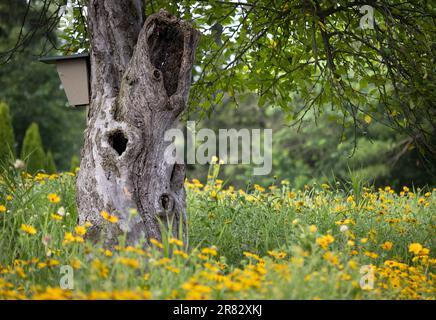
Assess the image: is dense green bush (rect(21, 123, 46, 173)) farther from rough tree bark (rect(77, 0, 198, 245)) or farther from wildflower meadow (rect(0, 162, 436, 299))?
rough tree bark (rect(77, 0, 198, 245))

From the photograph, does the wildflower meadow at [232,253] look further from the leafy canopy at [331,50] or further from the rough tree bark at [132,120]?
the leafy canopy at [331,50]

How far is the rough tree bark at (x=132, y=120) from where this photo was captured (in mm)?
4461

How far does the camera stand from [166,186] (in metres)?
4.56

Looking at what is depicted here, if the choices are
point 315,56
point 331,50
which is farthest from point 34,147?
point 315,56

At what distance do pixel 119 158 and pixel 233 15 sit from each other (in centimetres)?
227

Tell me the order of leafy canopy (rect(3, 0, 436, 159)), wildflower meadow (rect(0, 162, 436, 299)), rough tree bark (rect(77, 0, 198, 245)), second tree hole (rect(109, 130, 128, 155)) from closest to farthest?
1. wildflower meadow (rect(0, 162, 436, 299))
2. rough tree bark (rect(77, 0, 198, 245))
3. second tree hole (rect(109, 130, 128, 155))
4. leafy canopy (rect(3, 0, 436, 159))

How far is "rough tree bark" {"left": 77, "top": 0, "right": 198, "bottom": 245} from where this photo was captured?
4461 mm

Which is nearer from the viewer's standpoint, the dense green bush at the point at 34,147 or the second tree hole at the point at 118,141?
the second tree hole at the point at 118,141

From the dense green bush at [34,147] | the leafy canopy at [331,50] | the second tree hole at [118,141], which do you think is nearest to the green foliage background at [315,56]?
the leafy canopy at [331,50]

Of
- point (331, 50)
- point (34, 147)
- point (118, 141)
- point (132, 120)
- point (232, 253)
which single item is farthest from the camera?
point (34, 147)

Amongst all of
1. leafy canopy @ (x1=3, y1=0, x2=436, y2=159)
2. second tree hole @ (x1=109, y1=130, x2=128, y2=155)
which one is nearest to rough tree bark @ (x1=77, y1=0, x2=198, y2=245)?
second tree hole @ (x1=109, y1=130, x2=128, y2=155)

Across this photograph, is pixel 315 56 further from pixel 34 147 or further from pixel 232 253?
pixel 34 147

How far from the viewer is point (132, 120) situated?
181 inches

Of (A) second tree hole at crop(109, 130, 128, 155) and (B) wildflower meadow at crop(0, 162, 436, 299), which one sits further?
(A) second tree hole at crop(109, 130, 128, 155)
